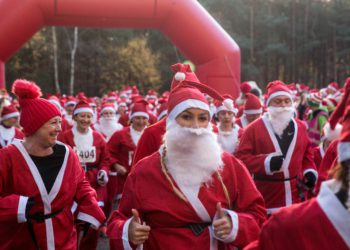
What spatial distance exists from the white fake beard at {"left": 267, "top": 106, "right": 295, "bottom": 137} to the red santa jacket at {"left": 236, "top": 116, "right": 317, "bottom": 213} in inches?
3.1

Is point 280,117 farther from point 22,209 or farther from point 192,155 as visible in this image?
point 22,209

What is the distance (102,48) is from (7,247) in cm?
3564

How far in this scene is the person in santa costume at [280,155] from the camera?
586cm

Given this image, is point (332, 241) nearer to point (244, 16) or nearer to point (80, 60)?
point (80, 60)

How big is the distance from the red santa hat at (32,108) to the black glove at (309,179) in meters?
2.91

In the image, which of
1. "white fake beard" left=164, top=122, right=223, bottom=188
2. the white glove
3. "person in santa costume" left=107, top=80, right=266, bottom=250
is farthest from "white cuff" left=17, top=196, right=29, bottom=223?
the white glove

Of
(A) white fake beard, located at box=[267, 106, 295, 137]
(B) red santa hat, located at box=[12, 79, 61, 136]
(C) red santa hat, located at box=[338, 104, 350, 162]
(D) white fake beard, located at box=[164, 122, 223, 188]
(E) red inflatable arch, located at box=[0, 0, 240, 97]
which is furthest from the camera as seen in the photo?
(E) red inflatable arch, located at box=[0, 0, 240, 97]

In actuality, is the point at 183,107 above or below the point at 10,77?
above

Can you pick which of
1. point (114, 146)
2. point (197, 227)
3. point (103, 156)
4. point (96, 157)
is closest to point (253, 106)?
point (114, 146)

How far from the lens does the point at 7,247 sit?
13.4 ft

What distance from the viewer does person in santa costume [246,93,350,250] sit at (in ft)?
6.71

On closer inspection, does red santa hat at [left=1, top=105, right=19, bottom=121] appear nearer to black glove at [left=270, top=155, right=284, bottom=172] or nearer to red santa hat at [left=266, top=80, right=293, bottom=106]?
red santa hat at [left=266, top=80, right=293, bottom=106]

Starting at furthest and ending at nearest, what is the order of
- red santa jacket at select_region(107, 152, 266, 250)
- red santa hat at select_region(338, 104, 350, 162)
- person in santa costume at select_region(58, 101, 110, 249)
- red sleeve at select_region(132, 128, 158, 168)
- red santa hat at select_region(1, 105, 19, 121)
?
red santa hat at select_region(1, 105, 19, 121)
person in santa costume at select_region(58, 101, 110, 249)
red sleeve at select_region(132, 128, 158, 168)
red santa jacket at select_region(107, 152, 266, 250)
red santa hat at select_region(338, 104, 350, 162)

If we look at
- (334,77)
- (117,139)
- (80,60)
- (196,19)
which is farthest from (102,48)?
(117,139)
